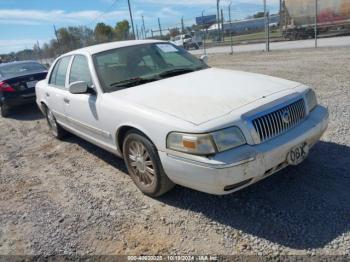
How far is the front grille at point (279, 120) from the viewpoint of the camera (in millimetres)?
2961

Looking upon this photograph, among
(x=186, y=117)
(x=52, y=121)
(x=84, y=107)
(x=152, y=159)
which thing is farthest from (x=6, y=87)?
(x=186, y=117)

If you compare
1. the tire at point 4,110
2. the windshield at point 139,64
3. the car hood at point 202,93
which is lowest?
the tire at point 4,110

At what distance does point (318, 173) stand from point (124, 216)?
212 centimetres

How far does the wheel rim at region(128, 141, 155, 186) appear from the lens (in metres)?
3.47

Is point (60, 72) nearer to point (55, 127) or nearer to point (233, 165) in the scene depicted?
point (55, 127)

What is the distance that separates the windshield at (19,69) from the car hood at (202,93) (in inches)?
253

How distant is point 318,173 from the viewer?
3666 mm

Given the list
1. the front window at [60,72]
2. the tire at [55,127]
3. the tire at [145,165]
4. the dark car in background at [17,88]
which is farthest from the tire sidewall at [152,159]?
the dark car in background at [17,88]

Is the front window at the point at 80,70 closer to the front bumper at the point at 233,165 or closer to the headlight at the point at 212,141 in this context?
the front bumper at the point at 233,165

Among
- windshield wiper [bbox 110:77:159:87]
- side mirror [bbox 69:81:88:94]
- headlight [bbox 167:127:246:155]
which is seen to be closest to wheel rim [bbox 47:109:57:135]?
side mirror [bbox 69:81:88:94]

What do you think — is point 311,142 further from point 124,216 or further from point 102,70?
point 102,70

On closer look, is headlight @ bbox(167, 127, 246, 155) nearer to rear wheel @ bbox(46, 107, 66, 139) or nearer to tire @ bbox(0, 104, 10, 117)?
rear wheel @ bbox(46, 107, 66, 139)

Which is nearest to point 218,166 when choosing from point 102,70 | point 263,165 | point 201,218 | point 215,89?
point 263,165

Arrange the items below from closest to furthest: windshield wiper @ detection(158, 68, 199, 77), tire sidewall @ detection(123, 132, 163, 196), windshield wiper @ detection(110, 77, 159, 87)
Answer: tire sidewall @ detection(123, 132, 163, 196) < windshield wiper @ detection(110, 77, 159, 87) < windshield wiper @ detection(158, 68, 199, 77)
